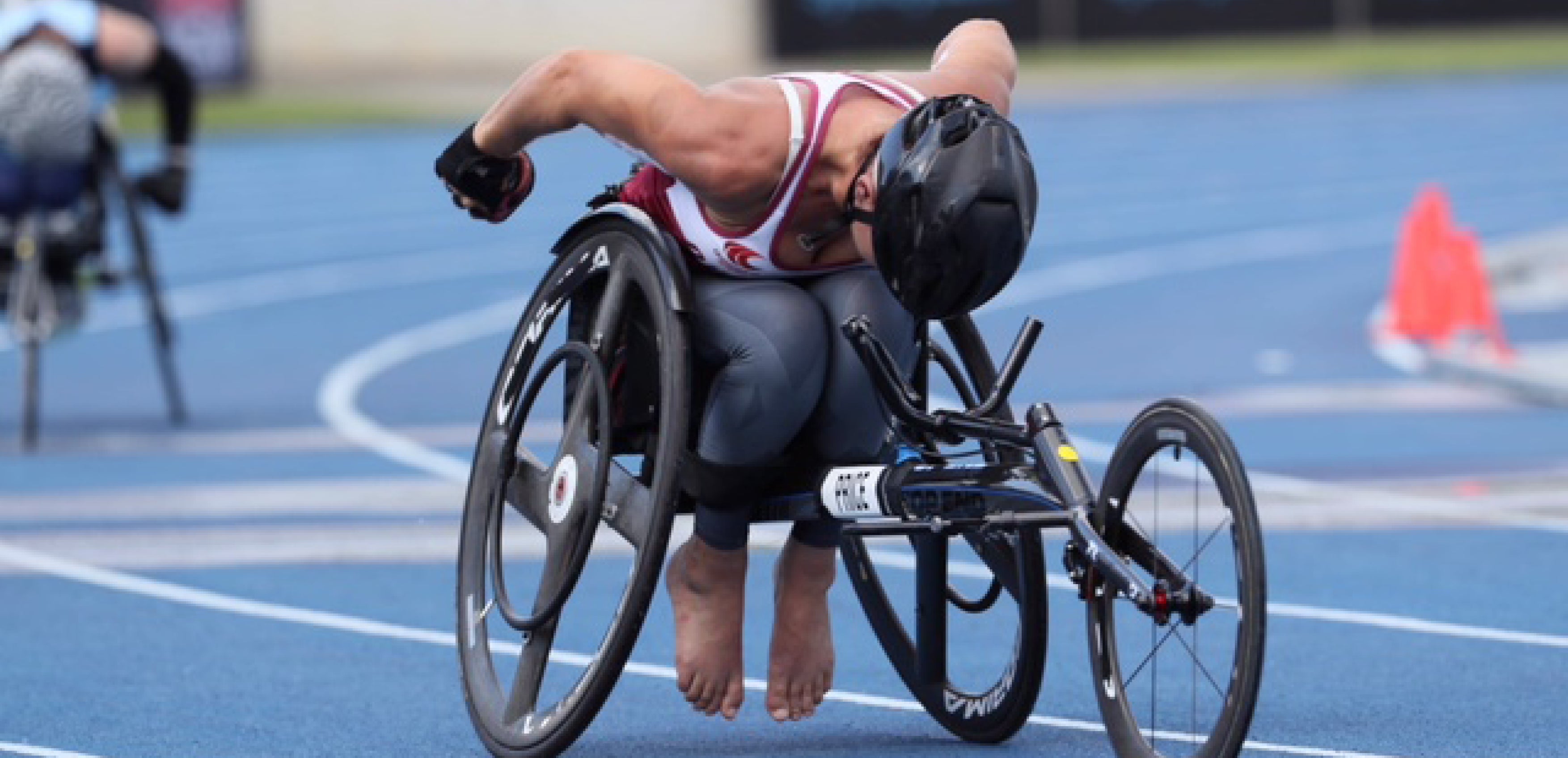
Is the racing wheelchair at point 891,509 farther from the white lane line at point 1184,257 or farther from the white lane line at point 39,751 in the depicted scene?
the white lane line at point 1184,257

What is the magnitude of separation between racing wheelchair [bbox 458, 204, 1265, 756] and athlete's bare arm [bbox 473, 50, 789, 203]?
0.81ft

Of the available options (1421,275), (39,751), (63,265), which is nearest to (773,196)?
(39,751)

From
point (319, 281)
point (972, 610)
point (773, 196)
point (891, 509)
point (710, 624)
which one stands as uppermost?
point (773, 196)

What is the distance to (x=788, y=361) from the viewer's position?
6000 millimetres

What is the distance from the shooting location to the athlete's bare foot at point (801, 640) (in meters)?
6.43

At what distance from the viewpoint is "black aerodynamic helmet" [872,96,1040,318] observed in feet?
18.4

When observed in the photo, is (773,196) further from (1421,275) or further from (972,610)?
(1421,275)

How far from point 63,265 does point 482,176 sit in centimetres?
672

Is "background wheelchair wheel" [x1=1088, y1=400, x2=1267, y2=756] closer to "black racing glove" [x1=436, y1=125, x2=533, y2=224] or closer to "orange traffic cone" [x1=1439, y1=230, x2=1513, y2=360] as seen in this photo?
"black racing glove" [x1=436, y1=125, x2=533, y2=224]

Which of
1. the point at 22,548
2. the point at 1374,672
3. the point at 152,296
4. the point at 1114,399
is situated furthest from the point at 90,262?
the point at 1374,672

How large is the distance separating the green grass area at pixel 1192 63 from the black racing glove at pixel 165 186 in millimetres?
20682

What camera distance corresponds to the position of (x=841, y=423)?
20.3 feet

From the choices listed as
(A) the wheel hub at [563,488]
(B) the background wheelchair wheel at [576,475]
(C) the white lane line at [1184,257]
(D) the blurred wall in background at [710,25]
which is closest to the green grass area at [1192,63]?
(D) the blurred wall in background at [710,25]

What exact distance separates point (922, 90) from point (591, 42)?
38897 mm
